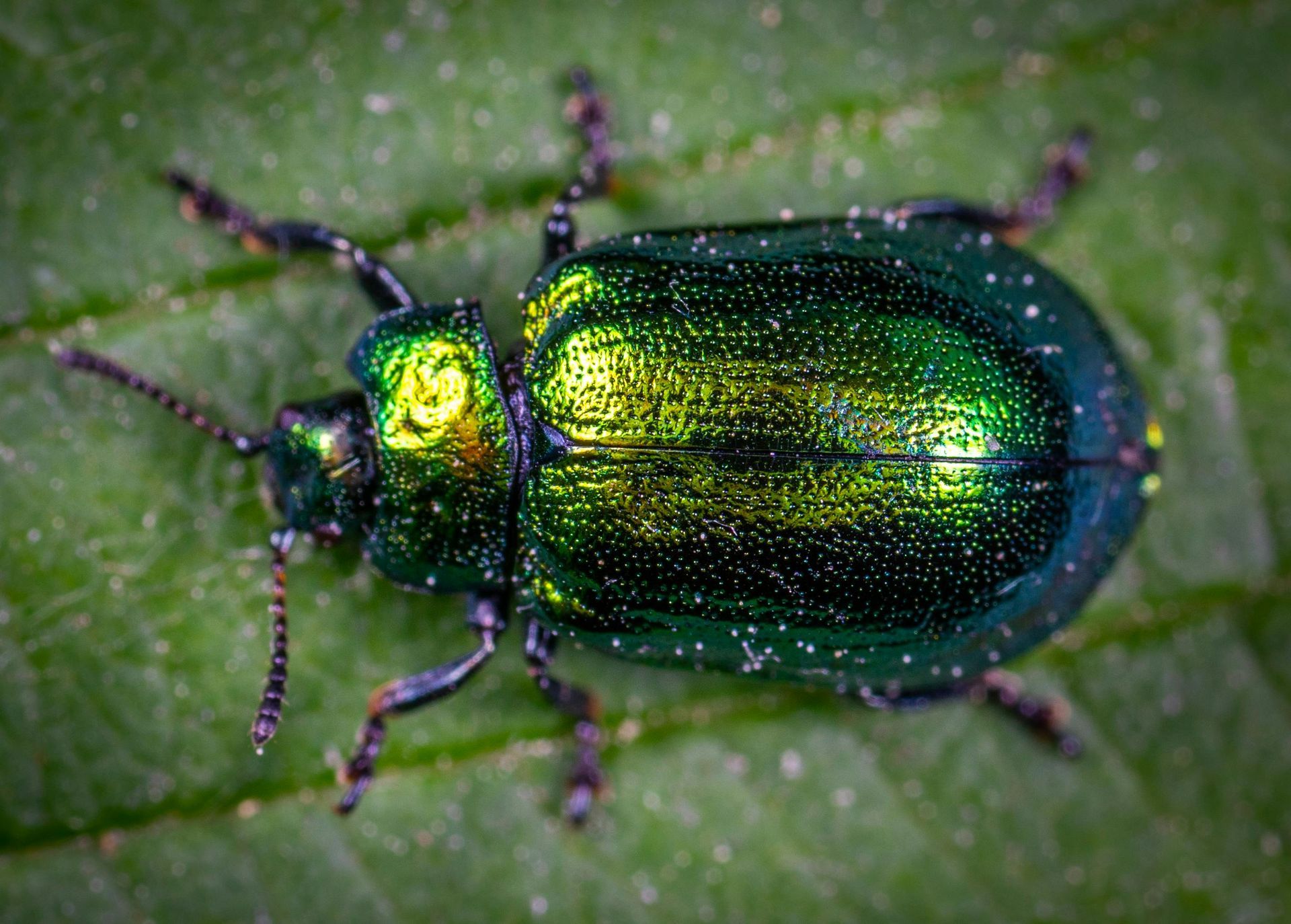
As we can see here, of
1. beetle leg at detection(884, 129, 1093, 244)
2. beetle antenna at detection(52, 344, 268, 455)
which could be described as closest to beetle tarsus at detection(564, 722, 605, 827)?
beetle antenna at detection(52, 344, 268, 455)

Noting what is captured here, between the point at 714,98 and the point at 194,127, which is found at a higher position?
the point at 714,98

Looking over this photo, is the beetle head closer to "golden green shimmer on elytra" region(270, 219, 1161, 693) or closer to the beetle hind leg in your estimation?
"golden green shimmer on elytra" region(270, 219, 1161, 693)

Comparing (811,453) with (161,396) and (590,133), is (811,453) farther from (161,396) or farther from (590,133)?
(161,396)

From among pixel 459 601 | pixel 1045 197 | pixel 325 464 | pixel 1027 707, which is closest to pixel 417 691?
pixel 459 601

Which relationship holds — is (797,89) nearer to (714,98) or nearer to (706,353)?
(714,98)

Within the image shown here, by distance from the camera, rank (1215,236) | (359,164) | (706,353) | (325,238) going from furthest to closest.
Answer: (1215,236)
(359,164)
(325,238)
(706,353)

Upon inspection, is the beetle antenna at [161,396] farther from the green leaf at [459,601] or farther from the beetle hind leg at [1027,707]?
the beetle hind leg at [1027,707]

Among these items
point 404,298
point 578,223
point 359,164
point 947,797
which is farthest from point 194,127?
point 947,797
